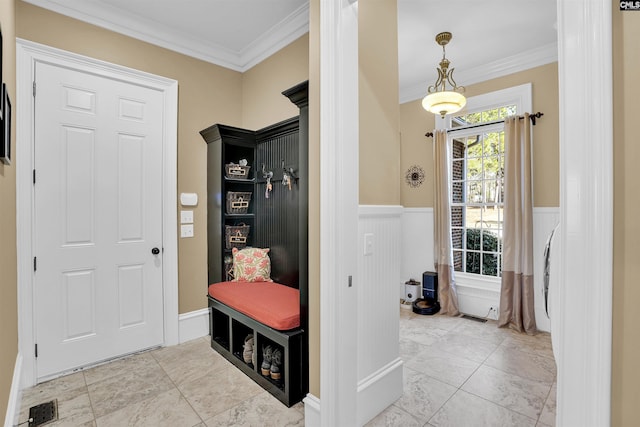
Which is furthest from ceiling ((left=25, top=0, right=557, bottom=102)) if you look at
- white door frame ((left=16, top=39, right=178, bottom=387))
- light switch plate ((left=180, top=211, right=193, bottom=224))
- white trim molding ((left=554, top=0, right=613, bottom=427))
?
white trim molding ((left=554, top=0, right=613, bottom=427))

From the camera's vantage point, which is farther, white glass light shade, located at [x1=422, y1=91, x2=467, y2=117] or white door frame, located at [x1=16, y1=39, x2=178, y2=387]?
white glass light shade, located at [x1=422, y1=91, x2=467, y2=117]

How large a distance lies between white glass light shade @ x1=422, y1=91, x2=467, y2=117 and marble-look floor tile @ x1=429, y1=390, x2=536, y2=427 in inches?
97.2

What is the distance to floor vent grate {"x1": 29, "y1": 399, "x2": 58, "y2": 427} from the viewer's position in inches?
74.6

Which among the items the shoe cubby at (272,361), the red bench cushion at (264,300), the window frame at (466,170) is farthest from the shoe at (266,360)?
the window frame at (466,170)

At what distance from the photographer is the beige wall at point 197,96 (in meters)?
2.74

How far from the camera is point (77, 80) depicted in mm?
2500

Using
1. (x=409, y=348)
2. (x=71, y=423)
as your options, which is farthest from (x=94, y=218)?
(x=409, y=348)

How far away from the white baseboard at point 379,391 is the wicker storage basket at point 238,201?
80.9 inches

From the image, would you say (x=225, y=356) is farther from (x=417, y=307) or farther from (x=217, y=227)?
(x=417, y=307)

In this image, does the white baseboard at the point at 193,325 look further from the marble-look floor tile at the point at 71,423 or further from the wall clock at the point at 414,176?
the wall clock at the point at 414,176

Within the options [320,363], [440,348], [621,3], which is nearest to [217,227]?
[320,363]

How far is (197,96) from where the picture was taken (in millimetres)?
3158

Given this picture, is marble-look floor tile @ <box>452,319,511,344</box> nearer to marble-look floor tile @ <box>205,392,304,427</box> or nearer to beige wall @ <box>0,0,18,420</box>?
marble-look floor tile @ <box>205,392,304,427</box>

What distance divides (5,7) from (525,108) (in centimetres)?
442
